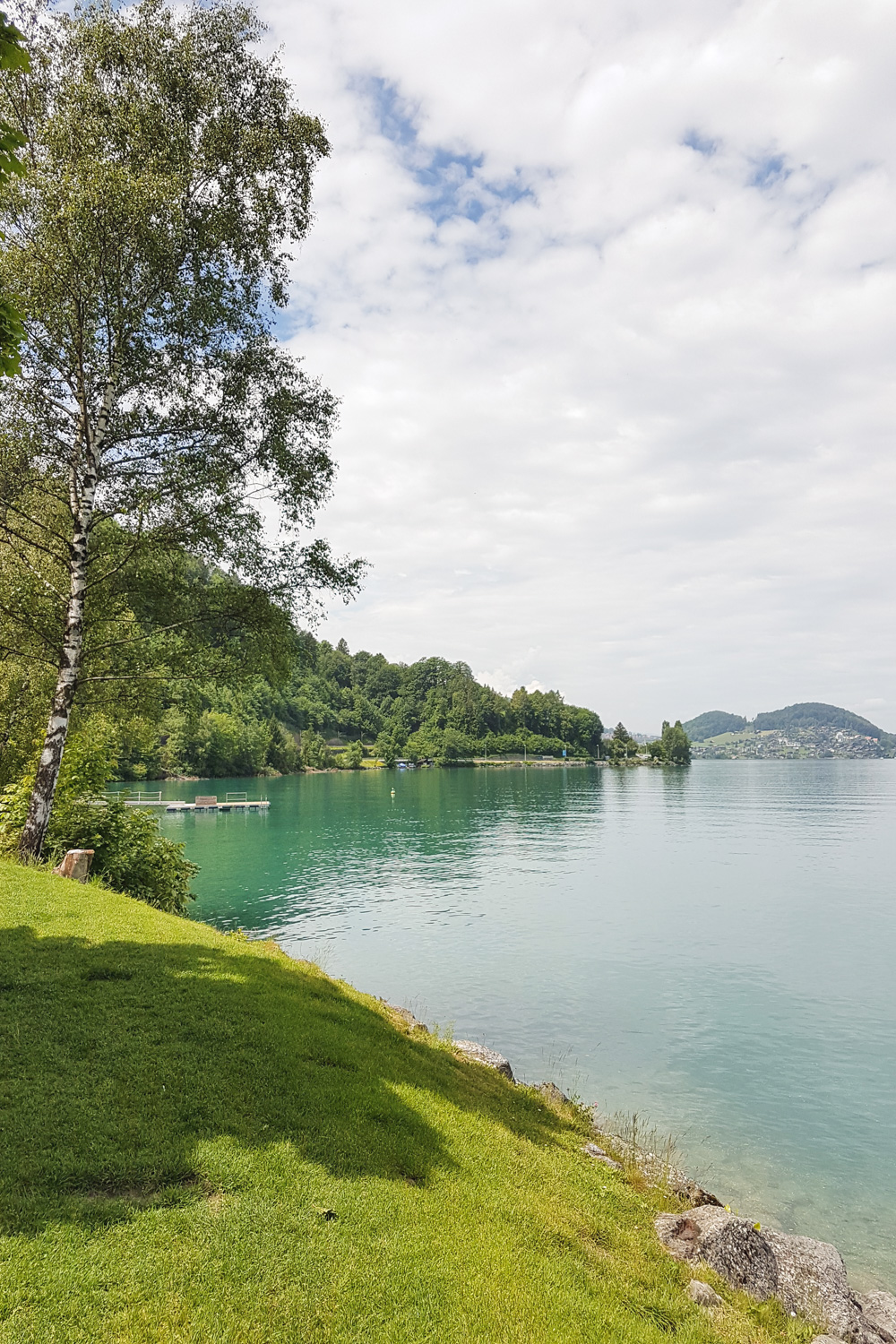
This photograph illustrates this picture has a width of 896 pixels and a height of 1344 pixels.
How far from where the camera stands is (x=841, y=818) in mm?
89250

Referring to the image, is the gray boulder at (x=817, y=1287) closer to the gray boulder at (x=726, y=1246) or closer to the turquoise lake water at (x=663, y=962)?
the gray boulder at (x=726, y=1246)

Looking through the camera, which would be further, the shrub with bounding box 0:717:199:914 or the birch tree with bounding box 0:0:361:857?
the shrub with bounding box 0:717:199:914

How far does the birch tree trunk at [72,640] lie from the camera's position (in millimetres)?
16328

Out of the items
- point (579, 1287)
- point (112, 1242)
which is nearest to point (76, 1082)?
point (112, 1242)

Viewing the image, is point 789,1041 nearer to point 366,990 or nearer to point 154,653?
point 366,990

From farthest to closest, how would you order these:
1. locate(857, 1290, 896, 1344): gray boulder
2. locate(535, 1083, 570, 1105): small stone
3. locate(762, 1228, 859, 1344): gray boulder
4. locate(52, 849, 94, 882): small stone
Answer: locate(52, 849, 94, 882): small stone
locate(535, 1083, 570, 1105): small stone
locate(857, 1290, 896, 1344): gray boulder
locate(762, 1228, 859, 1344): gray boulder

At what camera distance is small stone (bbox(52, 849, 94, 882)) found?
17.8 m

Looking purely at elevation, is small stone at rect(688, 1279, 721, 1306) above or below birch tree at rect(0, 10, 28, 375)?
below

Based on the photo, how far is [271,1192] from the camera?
6.91 metres

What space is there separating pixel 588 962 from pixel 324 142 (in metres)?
31.0

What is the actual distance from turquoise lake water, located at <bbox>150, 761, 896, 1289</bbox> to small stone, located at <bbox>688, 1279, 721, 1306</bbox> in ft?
20.5

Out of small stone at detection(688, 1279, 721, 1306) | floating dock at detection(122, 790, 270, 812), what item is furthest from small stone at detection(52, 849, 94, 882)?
floating dock at detection(122, 790, 270, 812)

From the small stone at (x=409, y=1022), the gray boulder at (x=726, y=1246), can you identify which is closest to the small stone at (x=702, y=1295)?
the gray boulder at (x=726, y=1246)

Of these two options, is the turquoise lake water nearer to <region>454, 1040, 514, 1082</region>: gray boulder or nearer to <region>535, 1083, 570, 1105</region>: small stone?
<region>535, 1083, 570, 1105</region>: small stone
